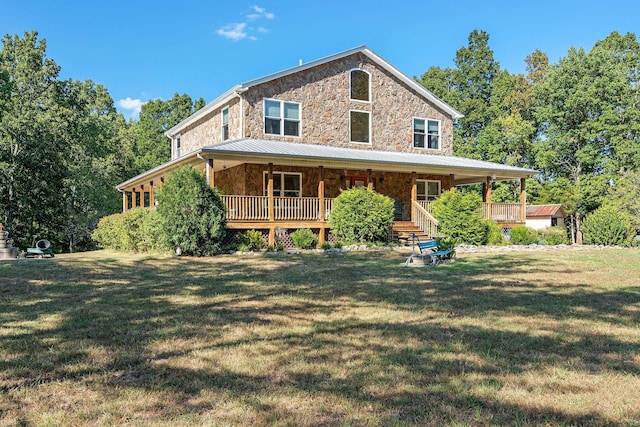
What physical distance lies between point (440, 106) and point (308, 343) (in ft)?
68.5

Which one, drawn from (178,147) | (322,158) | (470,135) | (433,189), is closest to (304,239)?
(322,158)

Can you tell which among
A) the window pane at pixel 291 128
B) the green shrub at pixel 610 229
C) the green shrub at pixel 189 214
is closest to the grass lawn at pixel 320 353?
the green shrub at pixel 189 214

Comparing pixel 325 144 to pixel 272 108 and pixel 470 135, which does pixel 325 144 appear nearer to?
pixel 272 108

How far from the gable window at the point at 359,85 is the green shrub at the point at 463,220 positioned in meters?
6.48

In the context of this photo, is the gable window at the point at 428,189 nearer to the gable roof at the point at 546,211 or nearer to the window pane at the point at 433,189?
the window pane at the point at 433,189

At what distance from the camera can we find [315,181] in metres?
20.5

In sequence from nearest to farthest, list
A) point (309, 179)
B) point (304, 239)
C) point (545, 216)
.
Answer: point (304, 239) → point (309, 179) → point (545, 216)

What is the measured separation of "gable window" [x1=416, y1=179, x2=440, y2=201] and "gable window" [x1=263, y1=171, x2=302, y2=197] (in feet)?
21.6

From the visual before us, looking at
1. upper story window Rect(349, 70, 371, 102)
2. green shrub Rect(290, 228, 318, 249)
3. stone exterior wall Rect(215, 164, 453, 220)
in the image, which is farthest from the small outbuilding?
green shrub Rect(290, 228, 318, 249)

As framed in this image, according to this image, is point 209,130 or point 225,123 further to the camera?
point 209,130

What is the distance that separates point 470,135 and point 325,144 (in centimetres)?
2527

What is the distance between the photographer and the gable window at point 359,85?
69.7 ft

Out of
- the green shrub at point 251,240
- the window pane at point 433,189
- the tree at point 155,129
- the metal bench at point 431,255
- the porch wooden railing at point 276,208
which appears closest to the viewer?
the metal bench at point 431,255

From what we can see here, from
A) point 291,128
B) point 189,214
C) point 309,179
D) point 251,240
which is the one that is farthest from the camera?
point 309,179
